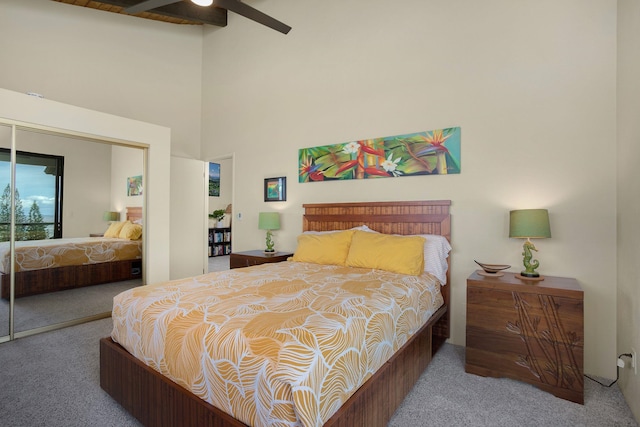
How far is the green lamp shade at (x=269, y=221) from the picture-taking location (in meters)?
3.90

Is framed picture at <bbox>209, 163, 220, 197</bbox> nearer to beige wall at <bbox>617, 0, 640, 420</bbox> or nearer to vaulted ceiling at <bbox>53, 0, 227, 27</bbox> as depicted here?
vaulted ceiling at <bbox>53, 0, 227, 27</bbox>

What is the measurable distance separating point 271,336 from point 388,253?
163cm

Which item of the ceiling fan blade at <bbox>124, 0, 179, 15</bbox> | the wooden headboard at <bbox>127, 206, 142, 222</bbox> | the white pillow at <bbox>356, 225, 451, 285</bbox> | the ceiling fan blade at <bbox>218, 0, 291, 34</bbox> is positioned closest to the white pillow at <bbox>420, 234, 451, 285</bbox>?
the white pillow at <bbox>356, 225, 451, 285</bbox>

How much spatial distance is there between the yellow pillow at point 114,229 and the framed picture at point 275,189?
176cm

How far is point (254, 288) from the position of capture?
2.00 metres

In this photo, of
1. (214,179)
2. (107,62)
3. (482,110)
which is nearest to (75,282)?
(107,62)

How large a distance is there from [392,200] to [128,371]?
257 centimetres

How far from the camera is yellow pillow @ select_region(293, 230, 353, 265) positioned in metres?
2.99

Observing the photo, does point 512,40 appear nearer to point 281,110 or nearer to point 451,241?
point 451,241

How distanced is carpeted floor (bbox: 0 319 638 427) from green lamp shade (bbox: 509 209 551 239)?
1.05 metres

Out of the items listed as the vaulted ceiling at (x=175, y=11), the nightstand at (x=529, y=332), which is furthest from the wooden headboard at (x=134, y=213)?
the nightstand at (x=529, y=332)

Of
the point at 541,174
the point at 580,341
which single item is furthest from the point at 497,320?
the point at 541,174

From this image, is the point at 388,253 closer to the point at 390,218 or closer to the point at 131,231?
the point at 390,218

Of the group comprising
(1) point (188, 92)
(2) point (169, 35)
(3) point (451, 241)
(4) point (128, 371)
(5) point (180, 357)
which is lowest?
(4) point (128, 371)
